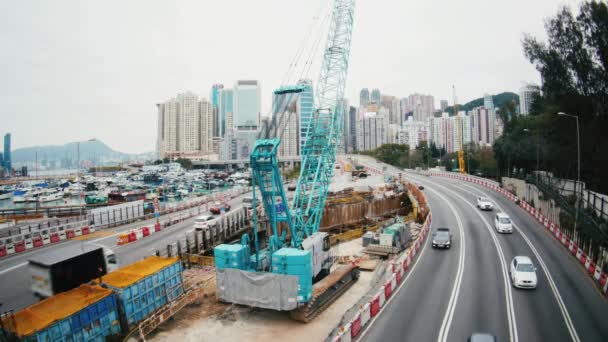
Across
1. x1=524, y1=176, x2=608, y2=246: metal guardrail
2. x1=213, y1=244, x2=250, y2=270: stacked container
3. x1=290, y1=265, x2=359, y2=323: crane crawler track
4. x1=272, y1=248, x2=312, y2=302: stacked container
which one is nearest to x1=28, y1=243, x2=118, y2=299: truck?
x1=213, y1=244, x2=250, y2=270: stacked container

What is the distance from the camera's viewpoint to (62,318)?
14.9 metres

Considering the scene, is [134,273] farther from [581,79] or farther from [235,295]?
[581,79]

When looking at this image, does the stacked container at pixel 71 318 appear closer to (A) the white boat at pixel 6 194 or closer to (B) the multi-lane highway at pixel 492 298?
(B) the multi-lane highway at pixel 492 298

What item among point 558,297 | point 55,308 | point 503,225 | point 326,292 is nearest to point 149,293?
point 55,308

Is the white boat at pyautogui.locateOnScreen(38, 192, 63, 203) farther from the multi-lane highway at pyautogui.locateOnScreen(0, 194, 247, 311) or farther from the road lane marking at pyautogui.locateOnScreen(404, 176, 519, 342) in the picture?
the road lane marking at pyautogui.locateOnScreen(404, 176, 519, 342)

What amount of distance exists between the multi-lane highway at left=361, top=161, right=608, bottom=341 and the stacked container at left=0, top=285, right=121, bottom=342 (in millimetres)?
11449

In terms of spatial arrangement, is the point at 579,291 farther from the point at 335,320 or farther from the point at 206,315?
the point at 206,315

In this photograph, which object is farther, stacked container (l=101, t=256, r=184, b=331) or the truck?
stacked container (l=101, t=256, r=184, b=331)

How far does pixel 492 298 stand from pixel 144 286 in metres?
17.7

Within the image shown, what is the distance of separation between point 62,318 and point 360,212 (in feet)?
115

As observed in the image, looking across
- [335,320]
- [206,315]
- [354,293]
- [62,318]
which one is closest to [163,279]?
[206,315]

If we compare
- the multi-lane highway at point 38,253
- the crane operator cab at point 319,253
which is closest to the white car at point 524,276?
the crane operator cab at point 319,253

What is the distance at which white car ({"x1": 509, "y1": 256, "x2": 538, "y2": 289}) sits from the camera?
20359 millimetres

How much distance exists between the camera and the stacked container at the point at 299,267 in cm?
1922
